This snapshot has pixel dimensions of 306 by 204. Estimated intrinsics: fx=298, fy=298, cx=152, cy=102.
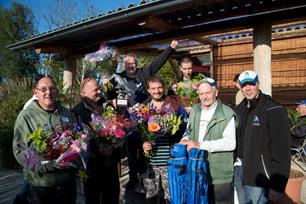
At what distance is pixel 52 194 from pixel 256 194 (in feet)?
6.18

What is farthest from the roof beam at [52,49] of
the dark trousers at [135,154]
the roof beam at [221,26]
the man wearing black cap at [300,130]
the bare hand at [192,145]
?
the man wearing black cap at [300,130]

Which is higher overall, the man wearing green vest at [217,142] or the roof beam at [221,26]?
the roof beam at [221,26]

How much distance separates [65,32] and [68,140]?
3609mm

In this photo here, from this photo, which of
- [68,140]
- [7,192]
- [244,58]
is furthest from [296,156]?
[7,192]

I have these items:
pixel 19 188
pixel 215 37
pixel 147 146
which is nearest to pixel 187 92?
pixel 147 146

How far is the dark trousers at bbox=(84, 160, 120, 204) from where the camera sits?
3203 millimetres

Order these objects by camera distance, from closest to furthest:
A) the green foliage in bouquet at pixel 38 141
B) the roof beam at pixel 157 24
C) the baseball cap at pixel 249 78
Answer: the green foliage in bouquet at pixel 38 141 → the baseball cap at pixel 249 78 → the roof beam at pixel 157 24

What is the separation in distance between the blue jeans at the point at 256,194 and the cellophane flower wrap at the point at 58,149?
1537 mm

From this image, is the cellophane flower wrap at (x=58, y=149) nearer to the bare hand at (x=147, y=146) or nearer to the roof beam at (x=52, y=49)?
the bare hand at (x=147, y=146)

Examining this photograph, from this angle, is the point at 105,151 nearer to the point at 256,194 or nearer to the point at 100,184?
the point at 100,184

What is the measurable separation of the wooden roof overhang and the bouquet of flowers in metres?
1.53

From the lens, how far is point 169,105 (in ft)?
10.4

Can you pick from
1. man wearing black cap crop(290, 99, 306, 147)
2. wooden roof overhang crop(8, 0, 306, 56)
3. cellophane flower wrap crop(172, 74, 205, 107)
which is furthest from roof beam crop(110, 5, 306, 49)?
man wearing black cap crop(290, 99, 306, 147)

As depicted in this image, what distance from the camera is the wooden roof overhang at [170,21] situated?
405 centimetres
